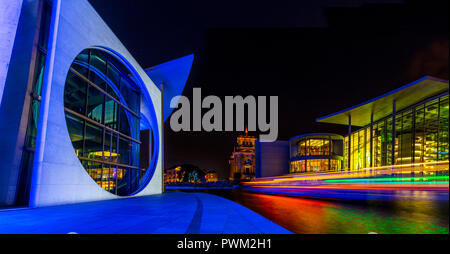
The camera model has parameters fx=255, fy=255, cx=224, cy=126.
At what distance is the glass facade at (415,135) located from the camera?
24531mm

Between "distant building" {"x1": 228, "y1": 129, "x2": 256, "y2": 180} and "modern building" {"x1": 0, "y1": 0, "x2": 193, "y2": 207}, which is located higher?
"modern building" {"x1": 0, "y1": 0, "x2": 193, "y2": 207}

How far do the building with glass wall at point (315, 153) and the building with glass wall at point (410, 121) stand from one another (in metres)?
11.1

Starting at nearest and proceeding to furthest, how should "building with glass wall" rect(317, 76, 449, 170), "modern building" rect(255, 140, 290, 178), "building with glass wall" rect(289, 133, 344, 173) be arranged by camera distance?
"building with glass wall" rect(317, 76, 449, 170) → "building with glass wall" rect(289, 133, 344, 173) → "modern building" rect(255, 140, 290, 178)

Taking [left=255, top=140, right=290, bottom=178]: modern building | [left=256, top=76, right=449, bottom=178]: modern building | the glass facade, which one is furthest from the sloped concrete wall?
[left=255, top=140, right=290, bottom=178]: modern building

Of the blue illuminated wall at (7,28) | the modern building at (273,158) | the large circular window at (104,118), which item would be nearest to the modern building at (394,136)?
the modern building at (273,158)

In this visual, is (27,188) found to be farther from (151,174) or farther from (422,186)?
(422,186)

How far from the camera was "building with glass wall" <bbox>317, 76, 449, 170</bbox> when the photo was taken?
24547mm

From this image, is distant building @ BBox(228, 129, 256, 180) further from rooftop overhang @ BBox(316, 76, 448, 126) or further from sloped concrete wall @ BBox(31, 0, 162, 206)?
sloped concrete wall @ BBox(31, 0, 162, 206)

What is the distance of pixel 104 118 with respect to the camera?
1422 centimetres

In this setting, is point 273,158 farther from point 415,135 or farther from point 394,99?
point 415,135

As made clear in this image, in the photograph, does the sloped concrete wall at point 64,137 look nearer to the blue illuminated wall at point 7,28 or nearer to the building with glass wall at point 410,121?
the blue illuminated wall at point 7,28

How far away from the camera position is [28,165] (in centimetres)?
912
